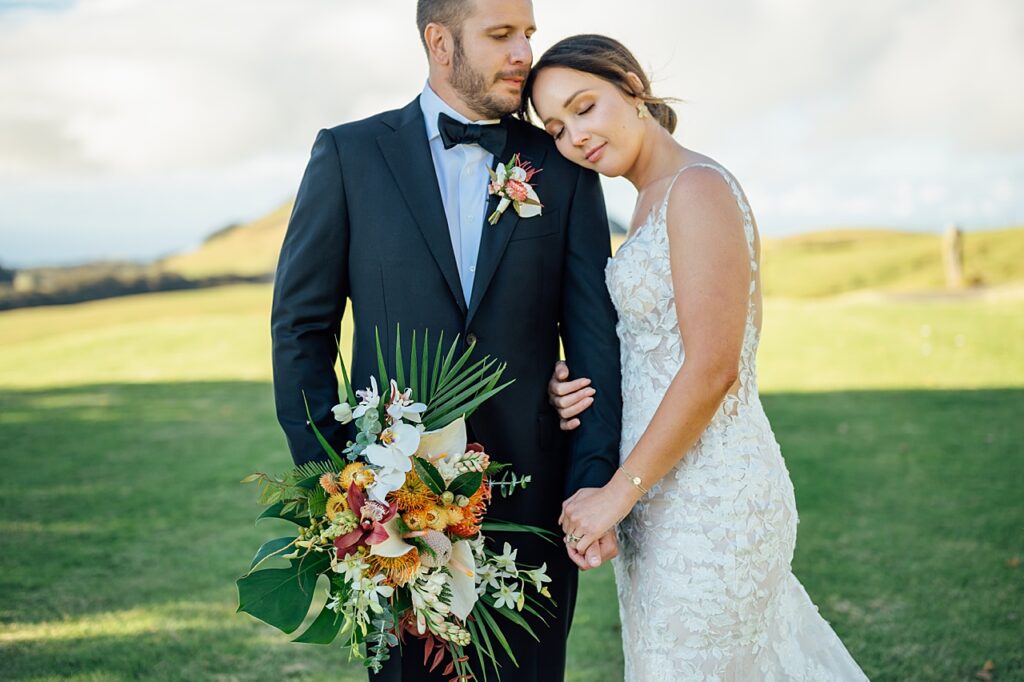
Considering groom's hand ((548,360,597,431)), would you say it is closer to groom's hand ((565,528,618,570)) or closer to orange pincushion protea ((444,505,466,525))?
groom's hand ((565,528,618,570))

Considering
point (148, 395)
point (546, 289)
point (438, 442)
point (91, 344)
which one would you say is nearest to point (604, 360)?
point (546, 289)

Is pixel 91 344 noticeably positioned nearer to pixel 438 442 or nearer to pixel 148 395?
pixel 148 395

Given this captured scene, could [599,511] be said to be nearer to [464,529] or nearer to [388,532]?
[464,529]

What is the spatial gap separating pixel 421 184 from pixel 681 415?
A: 1.06 m

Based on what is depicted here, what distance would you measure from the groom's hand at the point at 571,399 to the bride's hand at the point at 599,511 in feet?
0.87

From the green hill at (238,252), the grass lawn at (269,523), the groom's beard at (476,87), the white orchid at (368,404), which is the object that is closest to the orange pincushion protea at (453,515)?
the white orchid at (368,404)

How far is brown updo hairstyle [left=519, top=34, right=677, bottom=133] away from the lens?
2.83 meters

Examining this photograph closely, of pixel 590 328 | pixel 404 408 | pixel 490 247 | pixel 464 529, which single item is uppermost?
pixel 490 247

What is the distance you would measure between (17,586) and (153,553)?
0.90 meters

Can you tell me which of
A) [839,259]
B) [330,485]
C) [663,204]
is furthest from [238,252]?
[330,485]

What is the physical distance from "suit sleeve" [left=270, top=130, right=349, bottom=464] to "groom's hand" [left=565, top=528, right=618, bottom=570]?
794mm

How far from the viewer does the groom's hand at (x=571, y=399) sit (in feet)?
9.37

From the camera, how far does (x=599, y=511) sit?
2.65 m

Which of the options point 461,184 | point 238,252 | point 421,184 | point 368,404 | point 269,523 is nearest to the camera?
point 368,404
